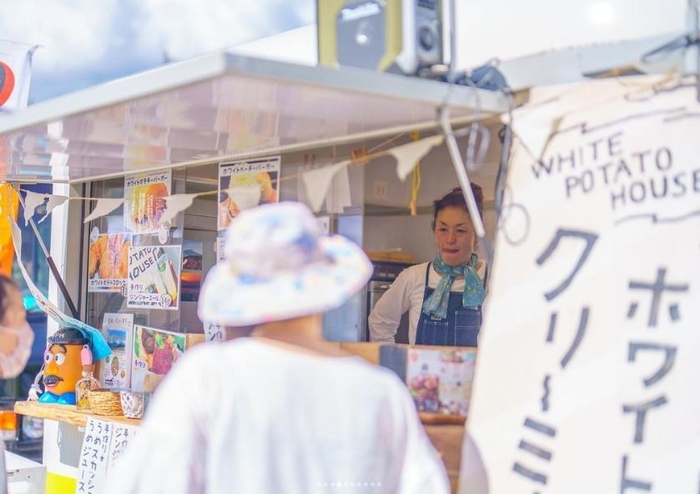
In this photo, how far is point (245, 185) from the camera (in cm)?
484

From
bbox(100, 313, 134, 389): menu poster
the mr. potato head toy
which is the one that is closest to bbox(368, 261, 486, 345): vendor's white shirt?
bbox(100, 313, 134, 389): menu poster

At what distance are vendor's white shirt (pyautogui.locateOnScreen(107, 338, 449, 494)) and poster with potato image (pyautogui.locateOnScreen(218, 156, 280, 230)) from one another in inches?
88.6

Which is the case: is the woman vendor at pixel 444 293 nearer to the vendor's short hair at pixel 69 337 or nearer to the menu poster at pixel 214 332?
the menu poster at pixel 214 332

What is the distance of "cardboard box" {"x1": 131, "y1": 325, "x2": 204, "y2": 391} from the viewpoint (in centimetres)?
511

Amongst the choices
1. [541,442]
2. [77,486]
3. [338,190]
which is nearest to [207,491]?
[541,442]

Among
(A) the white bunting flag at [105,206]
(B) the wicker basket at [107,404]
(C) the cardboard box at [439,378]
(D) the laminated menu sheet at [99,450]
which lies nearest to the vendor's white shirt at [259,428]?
(C) the cardboard box at [439,378]

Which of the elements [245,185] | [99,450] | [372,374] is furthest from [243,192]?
[372,374]

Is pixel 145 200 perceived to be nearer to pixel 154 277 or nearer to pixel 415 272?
pixel 154 277

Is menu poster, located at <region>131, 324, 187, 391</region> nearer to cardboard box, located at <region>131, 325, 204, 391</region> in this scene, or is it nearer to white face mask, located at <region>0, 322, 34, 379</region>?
cardboard box, located at <region>131, 325, 204, 391</region>

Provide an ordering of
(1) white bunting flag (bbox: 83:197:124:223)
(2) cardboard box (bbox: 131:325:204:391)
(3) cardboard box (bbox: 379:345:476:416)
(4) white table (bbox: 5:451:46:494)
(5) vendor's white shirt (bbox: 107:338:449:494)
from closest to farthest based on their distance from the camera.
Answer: (5) vendor's white shirt (bbox: 107:338:449:494) < (3) cardboard box (bbox: 379:345:476:416) < (2) cardboard box (bbox: 131:325:204:391) < (1) white bunting flag (bbox: 83:197:124:223) < (4) white table (bbox: 5:451:46:494)

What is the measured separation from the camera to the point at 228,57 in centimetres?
279

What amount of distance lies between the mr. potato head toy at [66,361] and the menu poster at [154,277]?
0.38 metres

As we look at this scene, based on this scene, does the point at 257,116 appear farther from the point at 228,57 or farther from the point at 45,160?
the point at 45,160

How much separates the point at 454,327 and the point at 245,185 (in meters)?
1.38
